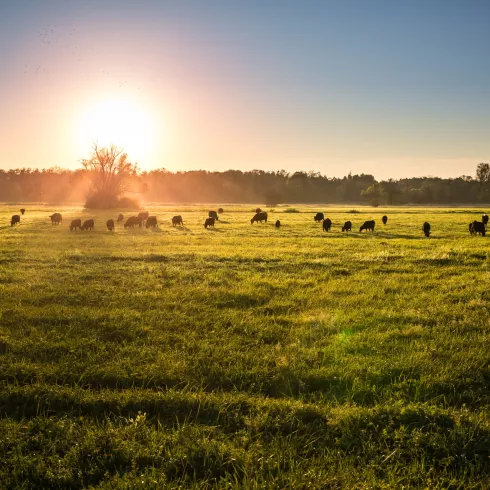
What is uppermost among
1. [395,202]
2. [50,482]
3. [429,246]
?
[395,202]

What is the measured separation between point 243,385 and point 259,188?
Answer: 158 metres

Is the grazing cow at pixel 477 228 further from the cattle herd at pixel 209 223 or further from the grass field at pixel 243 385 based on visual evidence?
the grass field at pixel 243 385

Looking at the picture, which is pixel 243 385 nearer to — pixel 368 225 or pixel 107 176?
pixel 368 225

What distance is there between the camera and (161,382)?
19.1 feet

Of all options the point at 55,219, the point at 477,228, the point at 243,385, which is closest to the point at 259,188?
the point at 55,219

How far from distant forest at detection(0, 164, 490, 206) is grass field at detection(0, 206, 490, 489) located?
383 ft

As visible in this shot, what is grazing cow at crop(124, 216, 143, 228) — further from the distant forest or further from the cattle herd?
the distant forest

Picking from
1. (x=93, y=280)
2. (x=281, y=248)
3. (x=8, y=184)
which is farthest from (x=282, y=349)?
(x=8, y=184)

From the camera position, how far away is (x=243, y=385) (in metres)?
5.82

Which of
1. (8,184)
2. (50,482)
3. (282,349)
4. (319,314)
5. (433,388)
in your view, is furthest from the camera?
(8,184)

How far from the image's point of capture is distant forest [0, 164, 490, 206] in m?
129

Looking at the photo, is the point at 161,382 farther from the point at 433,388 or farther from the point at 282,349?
the point at 433,388

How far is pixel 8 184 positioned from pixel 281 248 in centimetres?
14527

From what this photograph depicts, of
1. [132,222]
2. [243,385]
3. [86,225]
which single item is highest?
[132,222]
